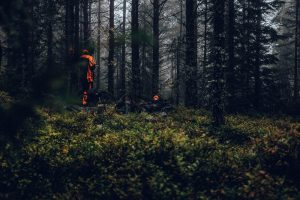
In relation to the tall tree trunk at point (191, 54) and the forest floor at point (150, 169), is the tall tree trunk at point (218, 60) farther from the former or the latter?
the tall tree trunk at point (191, 54)

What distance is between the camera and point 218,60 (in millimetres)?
11578

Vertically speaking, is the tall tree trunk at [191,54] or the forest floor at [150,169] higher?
the tall tree trunk at [191,54]

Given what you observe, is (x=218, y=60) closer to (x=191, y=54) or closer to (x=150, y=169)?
(x=191, y=54)

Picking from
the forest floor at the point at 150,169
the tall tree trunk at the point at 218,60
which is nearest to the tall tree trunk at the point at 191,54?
the tall tree trunk at the point at 218,60

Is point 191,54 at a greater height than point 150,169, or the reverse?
point 191,54

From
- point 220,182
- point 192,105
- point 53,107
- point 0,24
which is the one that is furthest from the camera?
point 192,105

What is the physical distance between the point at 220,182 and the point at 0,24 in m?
4.77

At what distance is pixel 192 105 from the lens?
17.7 metres

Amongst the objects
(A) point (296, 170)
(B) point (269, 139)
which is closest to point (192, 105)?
(B) point (269, 139)

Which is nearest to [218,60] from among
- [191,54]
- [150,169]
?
[191,54]

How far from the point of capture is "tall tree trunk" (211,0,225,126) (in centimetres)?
1153

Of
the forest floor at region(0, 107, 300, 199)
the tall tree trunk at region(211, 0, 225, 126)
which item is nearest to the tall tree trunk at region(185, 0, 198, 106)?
the tall tree trunk at region(211, 0, 225, 126)

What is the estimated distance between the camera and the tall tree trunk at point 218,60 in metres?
11.5

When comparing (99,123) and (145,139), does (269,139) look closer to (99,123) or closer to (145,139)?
(145,139)
